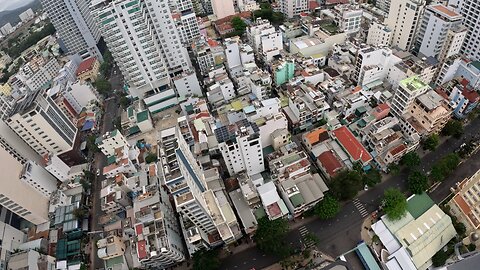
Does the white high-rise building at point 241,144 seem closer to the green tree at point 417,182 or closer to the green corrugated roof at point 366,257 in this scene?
the green corrugated roof at point 366,257

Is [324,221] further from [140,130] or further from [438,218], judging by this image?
[140,130]

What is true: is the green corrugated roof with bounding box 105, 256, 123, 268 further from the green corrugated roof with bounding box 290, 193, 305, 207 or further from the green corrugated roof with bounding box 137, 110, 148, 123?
the green corrugated roof with bounding box 137, 110, 148, 123

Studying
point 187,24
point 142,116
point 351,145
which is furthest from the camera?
point 187,24

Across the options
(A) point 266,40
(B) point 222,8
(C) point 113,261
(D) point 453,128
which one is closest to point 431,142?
(D) point 453,128

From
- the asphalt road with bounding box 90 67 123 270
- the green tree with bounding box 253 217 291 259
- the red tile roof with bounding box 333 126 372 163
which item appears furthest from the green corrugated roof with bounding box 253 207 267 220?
the asphalt road with bounding box 90 67 123 270

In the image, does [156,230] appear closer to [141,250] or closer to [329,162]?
[141,250]
